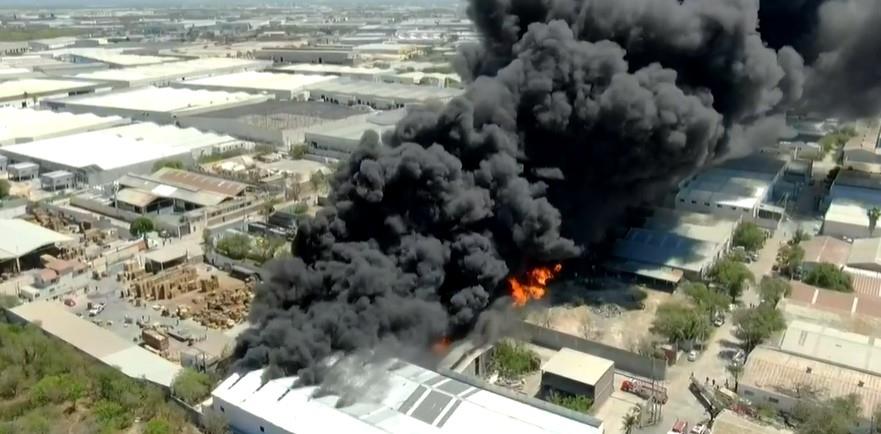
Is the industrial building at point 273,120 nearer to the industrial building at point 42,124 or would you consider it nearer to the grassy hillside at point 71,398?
the industrial building at point 42,124

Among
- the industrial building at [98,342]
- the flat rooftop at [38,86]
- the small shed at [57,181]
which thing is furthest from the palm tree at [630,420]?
the flat rooftop at [38,86]

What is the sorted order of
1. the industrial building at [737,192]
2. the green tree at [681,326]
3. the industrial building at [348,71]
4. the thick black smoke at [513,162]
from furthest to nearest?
the industrial building at [348,71] → the industrial building at [737,192] → the green tree at [681,326] → the thick black smoke at [513,162]

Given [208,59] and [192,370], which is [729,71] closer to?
[192,370]

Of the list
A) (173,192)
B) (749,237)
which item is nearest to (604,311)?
(749,237)

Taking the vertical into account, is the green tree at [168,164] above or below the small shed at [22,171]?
above

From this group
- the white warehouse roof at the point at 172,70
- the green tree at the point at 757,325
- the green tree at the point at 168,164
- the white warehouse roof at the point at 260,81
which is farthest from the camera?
the white warehouse roof at the point at 172,70

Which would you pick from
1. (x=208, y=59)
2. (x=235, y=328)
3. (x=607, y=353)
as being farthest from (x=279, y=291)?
(x=208, y=59)

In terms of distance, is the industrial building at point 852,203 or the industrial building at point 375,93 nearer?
the industrial building at point 852,203
